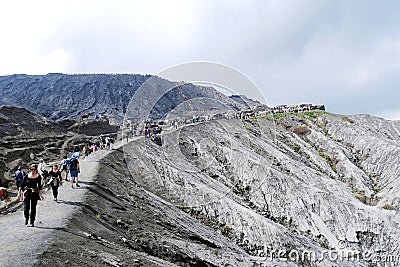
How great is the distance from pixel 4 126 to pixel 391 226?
49.9m

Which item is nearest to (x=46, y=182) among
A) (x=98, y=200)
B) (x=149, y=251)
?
(x=98, y=200)

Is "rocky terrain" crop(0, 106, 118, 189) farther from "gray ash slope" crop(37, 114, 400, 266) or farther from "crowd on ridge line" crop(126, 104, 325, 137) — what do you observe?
"gray ash slope" crop(37, 114, 400, 266)

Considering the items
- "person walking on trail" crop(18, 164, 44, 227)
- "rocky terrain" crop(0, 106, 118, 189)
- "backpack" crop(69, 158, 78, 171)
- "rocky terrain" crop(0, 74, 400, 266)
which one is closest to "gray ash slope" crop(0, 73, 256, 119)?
"rocky terrain" crop(0, 106, 118, 189)

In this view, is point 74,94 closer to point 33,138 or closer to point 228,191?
point 33,138

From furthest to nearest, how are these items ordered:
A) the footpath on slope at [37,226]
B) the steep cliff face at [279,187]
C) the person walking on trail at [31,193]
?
the steep cliff face at [279,187], the person walking on trail at [31,193], the footpath on slope at [37,226]

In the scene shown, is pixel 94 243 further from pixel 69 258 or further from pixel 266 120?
pixel 266 120

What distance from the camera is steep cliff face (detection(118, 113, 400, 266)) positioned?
96.7ft

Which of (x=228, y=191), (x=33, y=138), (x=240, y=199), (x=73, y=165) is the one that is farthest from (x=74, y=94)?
(x=73, y=165)

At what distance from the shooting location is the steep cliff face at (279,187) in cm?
2948

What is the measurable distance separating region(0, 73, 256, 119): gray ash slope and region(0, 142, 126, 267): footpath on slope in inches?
3821

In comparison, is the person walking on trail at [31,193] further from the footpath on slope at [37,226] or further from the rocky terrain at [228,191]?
the rocky terrain at [228,191]

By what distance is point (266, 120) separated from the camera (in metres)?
68.6

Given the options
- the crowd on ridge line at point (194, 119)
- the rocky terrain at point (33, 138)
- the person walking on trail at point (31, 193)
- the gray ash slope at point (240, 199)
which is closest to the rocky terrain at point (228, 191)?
the gray ash slope at point (240, 199)

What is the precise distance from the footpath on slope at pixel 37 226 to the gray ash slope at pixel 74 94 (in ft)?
318
